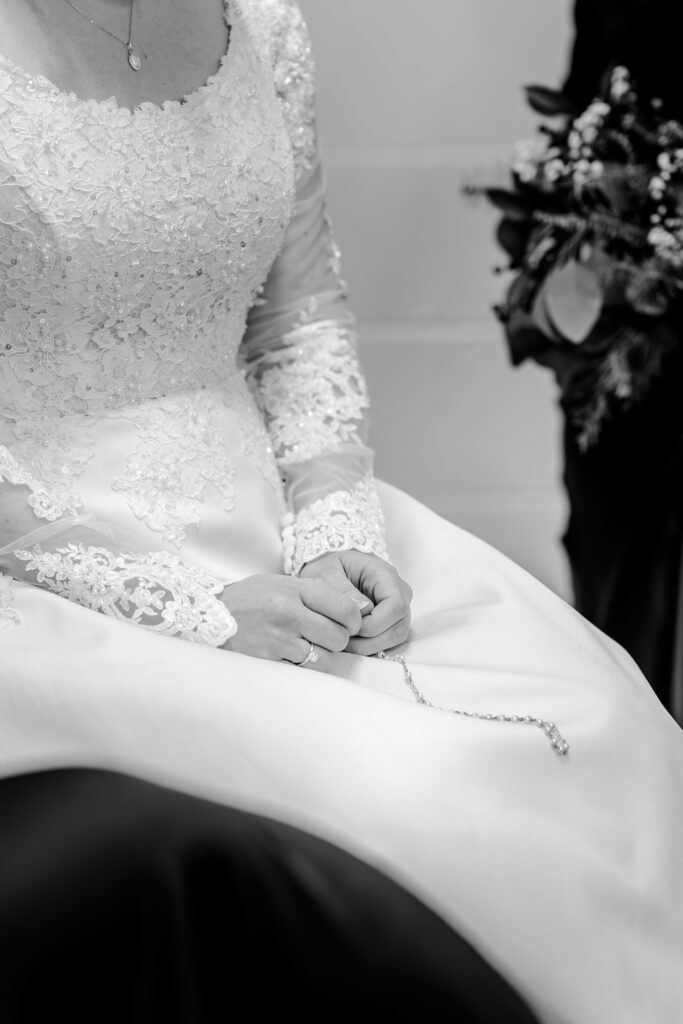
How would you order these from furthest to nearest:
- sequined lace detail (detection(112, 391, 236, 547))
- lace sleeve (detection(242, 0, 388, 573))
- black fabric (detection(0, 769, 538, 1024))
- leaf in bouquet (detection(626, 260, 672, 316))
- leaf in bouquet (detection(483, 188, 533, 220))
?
leaf in bouquet (detection(483, 188, 533, 220)) < leaf in bouquet (detection(626, 260, 672, 316)) < lace sleeve (detection(242, 0, 388, 573)) < sequined lace detail (detection(112, 391, 236, 547)) < black fabric (detection(0, 769, 538, 1024))

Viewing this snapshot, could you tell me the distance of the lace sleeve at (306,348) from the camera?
135 cm

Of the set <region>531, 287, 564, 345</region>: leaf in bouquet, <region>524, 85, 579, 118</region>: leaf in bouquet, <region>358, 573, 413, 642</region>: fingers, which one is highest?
<region>524, 85, 579, 118</region>: leaf in bouquet

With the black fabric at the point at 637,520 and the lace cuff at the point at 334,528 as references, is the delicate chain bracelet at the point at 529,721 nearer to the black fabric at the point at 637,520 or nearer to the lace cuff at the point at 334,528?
the lace cuff at the point at 334,528

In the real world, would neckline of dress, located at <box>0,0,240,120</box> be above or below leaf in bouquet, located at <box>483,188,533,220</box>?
above

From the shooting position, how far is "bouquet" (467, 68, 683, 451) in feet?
5.72

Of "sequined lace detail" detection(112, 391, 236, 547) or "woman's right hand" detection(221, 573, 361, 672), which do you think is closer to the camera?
"woman's right hand" detection(221, 573, 361, 672)

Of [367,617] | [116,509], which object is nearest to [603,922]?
[367,617]

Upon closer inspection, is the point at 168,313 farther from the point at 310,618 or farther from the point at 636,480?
the point at 636,480

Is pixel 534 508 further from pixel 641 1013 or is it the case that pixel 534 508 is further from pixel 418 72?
pixel 641 1013

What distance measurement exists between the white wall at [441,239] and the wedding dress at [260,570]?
1025 mm

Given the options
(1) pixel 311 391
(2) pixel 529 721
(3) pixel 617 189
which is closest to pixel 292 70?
(1) pixel 311 391

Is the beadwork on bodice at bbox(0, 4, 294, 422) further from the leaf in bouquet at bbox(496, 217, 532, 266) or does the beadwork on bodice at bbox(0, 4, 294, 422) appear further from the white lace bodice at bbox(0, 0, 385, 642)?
the leaf in bouquet at bbox(496, 217, 532, 266)

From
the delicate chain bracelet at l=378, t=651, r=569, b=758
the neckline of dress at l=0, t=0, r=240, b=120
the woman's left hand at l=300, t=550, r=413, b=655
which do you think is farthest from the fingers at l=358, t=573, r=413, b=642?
the neckline of dress at l=0, t=0, r=240, b=120

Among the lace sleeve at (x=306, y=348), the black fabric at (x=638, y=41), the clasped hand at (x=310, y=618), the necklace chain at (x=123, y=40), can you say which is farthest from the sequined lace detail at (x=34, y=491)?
the black fabric at (x=638, y=41)
